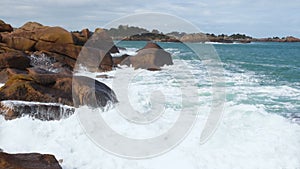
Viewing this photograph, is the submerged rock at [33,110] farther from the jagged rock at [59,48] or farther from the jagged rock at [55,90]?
the jagged rock at [59,48]

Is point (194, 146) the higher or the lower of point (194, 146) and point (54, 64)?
the lower

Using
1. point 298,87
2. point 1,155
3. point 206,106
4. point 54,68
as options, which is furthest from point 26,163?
point 298,87

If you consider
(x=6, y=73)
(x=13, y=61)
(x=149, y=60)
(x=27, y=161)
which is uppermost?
(x=13, y=61)

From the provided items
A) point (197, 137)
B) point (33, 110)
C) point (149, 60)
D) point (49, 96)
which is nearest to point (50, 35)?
point (149, 60)

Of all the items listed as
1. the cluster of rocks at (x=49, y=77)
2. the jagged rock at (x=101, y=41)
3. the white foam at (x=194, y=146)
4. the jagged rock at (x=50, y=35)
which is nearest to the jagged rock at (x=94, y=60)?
the cluster of rocks at (x=49, y=77)

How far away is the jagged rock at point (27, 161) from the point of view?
408cm

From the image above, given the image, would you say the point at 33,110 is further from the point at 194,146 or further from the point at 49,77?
the point at 194,146

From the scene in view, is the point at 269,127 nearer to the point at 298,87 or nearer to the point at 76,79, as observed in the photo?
the point at 76,79

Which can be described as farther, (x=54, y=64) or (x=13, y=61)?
(x=54, y=64)

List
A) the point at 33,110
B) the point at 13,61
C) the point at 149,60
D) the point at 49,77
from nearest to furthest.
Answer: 1. the point at 33,110
2. the point at 49,77
3. the point at 13,61
4. the point at 149,60

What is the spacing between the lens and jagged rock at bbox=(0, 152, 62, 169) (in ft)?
13.4

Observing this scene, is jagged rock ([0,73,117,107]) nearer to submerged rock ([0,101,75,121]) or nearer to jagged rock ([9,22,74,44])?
submerged rock ([0,101,75,121])

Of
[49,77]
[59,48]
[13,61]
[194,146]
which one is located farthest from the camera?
[59,48]

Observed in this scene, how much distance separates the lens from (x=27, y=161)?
4391 millimetres
